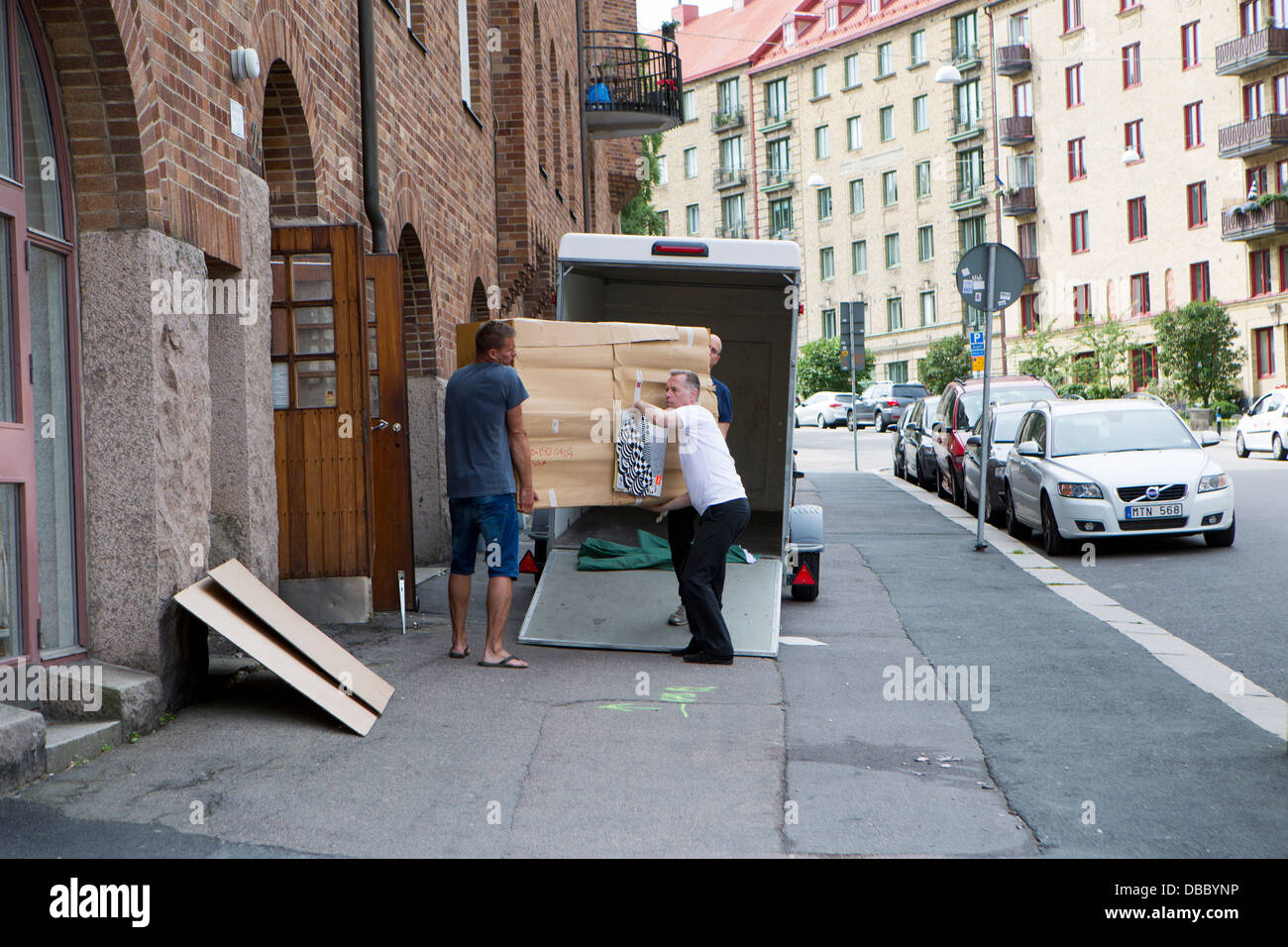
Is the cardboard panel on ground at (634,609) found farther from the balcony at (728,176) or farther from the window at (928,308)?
the balcony at (728,176)

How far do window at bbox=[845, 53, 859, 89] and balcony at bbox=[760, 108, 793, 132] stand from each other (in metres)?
4.12

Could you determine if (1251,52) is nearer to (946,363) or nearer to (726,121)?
(946,363)

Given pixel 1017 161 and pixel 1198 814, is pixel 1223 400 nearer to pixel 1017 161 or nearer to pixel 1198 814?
pixel 1017 161

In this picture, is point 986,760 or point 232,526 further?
point 232,526

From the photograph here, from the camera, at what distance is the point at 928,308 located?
6756 cm

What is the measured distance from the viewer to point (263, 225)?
27.6 feet

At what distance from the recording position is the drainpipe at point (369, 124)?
1129cm

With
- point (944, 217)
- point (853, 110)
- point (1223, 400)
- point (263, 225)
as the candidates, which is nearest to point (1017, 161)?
point (944, 217)

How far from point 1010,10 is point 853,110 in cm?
1066

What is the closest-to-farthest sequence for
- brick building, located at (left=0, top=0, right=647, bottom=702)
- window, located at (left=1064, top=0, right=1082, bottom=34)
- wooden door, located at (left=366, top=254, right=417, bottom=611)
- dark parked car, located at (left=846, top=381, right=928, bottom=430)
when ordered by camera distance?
brick building, located at (left=0, top=0, right=647, bottom=702) < wooden door, located at (left=366, top=254, right=417, bottom=611) < dark parked car, located at (left=846, top=381, right=928, bottom=430) < window, located at (left=1064, top=0, right=1082, bottom=34)

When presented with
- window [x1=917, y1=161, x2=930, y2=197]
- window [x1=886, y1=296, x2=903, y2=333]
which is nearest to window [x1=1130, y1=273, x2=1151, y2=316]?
window [x1=917, y1=161, x2=930, y2=197]

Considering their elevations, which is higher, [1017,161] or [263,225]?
[1017,161]

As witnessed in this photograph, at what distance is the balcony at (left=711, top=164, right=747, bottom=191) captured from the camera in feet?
255

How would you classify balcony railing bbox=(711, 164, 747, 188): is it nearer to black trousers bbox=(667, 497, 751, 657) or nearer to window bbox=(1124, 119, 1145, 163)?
window bbox=(1124, 119, 1145, 163)
